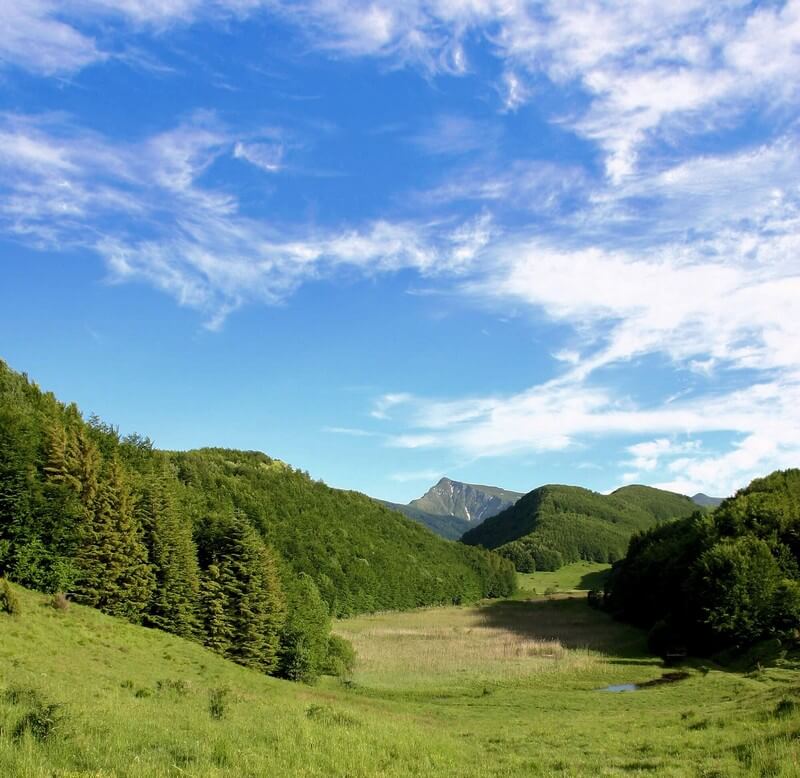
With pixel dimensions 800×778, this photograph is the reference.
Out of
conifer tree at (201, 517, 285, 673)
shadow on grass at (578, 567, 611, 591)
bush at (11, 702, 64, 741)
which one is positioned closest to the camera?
bush at (11, 702, 64, 741)

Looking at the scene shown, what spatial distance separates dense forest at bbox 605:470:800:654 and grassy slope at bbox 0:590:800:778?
30.0ft

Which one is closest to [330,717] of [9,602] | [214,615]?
[9,602]

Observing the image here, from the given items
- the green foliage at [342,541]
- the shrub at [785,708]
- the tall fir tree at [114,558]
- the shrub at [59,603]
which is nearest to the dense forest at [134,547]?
the tall fir tree at [114,558]

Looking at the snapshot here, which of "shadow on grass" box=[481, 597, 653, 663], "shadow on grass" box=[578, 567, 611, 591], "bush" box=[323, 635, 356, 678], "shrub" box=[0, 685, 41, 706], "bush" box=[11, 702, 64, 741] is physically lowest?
"shadow on grass" box=[578, 567, 611, 591]

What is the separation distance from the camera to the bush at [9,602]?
34.1 meters

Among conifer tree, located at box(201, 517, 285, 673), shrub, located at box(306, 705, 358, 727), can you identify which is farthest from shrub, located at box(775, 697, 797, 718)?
conifer tree, located at box(201, 517, 285, 673)

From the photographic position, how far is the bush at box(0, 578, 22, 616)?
3406 cm

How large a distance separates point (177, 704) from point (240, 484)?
110m

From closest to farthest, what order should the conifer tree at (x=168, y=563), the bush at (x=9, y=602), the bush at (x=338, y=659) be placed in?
1. the bush at (x=9, y=602)
2. the conifer tree at (x=168, y=563)
3. the bush at (x=338, y=659)

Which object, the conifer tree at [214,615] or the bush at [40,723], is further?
the conifer tree at [214,615]

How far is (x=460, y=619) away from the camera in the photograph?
116 m

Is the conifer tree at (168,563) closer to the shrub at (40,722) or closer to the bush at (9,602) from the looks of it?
the bush at (9,602)

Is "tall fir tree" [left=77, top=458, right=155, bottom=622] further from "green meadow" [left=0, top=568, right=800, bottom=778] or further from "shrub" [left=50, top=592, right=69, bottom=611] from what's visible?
"shrub" [left=50, top=592, right=69, bottom=611]

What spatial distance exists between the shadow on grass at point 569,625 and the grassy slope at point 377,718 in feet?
37.8
